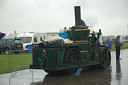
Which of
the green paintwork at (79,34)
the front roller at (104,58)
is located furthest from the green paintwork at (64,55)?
the green paintwork at (79,34)

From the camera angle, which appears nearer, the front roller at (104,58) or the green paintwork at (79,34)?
the green paintwork at (79,34)

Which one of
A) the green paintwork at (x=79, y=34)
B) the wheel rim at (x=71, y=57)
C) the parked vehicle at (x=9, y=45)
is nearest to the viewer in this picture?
the wheel rim at (x=71, y=57)

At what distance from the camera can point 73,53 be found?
11945mm

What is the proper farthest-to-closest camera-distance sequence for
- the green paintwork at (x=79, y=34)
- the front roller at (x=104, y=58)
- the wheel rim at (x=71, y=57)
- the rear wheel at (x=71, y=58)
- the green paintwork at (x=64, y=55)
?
the front roller at (x=104, y=58), the green paintwork at (x=79, y=34), the wheel rim at (x=71, y=57), the rear wheel at (x=71, y=58), the green paintwork at (x=64, y=55)

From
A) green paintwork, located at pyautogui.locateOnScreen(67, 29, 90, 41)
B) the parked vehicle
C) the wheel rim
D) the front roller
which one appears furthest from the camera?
the parked vehicle

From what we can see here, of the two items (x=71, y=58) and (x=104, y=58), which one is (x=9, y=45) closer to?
(x=104, y=58)

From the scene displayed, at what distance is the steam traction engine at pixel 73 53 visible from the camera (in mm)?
11102

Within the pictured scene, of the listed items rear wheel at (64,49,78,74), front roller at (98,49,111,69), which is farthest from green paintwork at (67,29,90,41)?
front roller at (98,49,111,69)

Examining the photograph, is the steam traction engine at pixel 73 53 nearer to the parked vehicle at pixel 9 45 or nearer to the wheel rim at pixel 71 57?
the wheel rim at pixel 71 57

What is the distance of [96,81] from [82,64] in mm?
2405

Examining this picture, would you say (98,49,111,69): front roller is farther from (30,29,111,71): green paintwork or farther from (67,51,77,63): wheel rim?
(67,51,77,63): wheel rim

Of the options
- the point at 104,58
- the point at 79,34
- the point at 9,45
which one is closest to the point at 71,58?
the point at 79,34

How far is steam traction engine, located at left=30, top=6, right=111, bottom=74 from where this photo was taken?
437 inches

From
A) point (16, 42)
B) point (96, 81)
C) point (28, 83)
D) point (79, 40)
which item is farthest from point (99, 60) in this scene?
point (16, 42)
